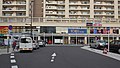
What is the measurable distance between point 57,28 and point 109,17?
19327 mm

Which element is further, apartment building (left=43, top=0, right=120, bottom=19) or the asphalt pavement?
apartment building (left=43, top=0, right=120, bottom=19)

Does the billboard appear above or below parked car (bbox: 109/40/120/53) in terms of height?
above

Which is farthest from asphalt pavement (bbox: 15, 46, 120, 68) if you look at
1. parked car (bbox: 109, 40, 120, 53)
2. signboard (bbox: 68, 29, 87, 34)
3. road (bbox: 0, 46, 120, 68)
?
signboard (bbox: 68, 29, 87, 34)

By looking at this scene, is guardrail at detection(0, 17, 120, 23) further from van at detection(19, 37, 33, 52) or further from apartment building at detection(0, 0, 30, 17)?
van at detection(19, 37, 33, 52)

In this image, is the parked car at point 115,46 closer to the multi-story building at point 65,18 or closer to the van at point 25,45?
the van at point 25,45

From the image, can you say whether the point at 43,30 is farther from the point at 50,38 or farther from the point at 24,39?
the point at 24,39

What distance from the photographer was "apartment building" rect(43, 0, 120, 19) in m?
78.9

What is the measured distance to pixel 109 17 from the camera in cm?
8138

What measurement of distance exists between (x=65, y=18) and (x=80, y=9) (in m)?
8.09

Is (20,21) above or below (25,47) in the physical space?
above

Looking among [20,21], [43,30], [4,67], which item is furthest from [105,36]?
[4,67]

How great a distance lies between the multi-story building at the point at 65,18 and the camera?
72.2 meters

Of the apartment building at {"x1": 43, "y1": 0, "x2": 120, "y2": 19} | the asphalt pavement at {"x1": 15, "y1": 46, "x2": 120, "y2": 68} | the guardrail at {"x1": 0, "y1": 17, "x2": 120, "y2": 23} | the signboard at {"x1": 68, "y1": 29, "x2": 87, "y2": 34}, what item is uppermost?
the apartment building at {"x1": 43, "y1": 0, "x2": 120, "y2": 19}

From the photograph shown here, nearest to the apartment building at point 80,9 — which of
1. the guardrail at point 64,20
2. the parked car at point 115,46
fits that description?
the guardrail at point 64,20
